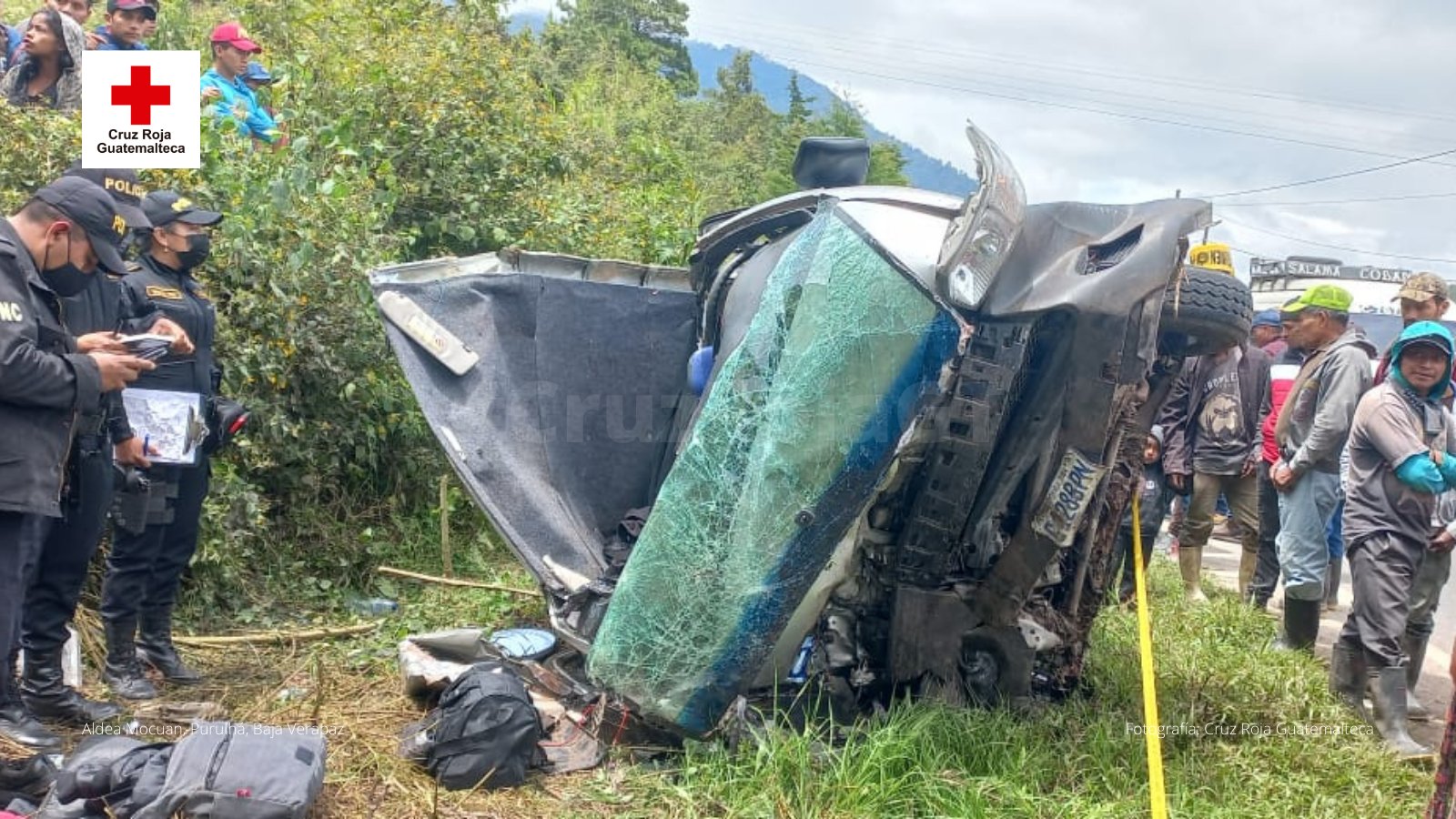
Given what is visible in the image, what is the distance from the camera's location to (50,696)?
3.71 metres

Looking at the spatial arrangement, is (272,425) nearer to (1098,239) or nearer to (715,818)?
(715,818)

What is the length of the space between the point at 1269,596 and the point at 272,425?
5197mm

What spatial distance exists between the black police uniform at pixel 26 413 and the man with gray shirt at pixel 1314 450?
4.88 m

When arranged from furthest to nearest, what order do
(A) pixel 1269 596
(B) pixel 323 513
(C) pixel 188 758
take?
(A) pixel 1269 596 → (B) pixel 323 513 → (C) pixel 188 758

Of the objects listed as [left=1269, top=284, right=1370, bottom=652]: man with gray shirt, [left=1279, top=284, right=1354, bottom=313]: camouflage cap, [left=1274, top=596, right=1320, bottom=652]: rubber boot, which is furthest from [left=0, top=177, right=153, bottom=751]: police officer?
[left=1279, top=284, right=1354, bottom=313]: camouflage cap

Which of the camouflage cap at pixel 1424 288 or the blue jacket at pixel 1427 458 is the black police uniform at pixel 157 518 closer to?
the blue jacket at pixel 1427 458

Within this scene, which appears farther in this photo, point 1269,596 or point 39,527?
point 1269,596

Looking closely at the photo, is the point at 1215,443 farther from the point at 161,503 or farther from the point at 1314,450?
the point at 161,503

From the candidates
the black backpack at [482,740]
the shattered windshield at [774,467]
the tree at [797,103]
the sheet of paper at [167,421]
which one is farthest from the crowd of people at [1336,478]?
the tree at [797,103]

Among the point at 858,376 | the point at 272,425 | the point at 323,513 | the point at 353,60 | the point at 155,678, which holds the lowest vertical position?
the point at 155,678

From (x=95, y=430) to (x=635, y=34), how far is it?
2616 cm

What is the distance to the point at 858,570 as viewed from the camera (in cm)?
364

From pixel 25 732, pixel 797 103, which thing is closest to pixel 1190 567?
pixel 25 732

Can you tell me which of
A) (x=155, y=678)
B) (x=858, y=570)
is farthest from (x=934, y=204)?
(x=155, y=678)
